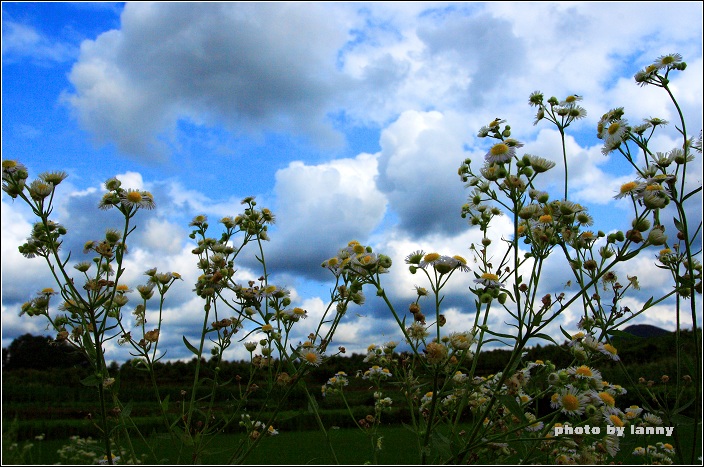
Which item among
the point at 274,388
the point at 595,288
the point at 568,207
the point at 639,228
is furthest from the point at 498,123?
the point at 274,388

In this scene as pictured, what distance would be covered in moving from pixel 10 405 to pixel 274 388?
21.4 m

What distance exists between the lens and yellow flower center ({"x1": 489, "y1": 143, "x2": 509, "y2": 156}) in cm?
283

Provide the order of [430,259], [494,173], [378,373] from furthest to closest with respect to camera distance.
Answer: [378,373], [494,173], [430,259]

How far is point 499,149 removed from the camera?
286cm

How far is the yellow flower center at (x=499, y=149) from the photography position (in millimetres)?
2832

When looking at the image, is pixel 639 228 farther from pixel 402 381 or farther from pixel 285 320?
pixel 285 320

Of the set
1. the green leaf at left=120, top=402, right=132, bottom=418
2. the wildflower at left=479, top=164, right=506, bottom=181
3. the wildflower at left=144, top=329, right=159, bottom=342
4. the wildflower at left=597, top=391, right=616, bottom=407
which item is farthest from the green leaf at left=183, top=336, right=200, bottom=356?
the wildflower at left=597, top=391, right=616, bottom=407

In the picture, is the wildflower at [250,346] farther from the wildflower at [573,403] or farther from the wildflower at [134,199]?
the wildflower at [573,403]

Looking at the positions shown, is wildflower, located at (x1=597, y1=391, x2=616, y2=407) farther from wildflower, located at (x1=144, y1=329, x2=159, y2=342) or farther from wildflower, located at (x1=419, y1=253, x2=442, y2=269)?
wildflower, located at (x1=144, y1=329, x2=159, y2=342)

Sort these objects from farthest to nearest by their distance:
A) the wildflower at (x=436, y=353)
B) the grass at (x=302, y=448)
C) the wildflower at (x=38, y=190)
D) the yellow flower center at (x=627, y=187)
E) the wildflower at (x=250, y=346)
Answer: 1. the grass at (x=302, y=448)
2. the wildflower at (x=250, y=346)
3. the yellow flower center at (x=627, y=187)
4. the wildflower at (x=38, y=190)
5. the wildflower at (x=436, y=353)

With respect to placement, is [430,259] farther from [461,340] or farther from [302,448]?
[302,448]

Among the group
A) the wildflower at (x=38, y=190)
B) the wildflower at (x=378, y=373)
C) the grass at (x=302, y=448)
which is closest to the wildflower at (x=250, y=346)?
the wildflower at (x=378, y=373)

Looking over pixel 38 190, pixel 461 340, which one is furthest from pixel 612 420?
pixel 38 190

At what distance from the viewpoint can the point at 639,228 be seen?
2.55m
